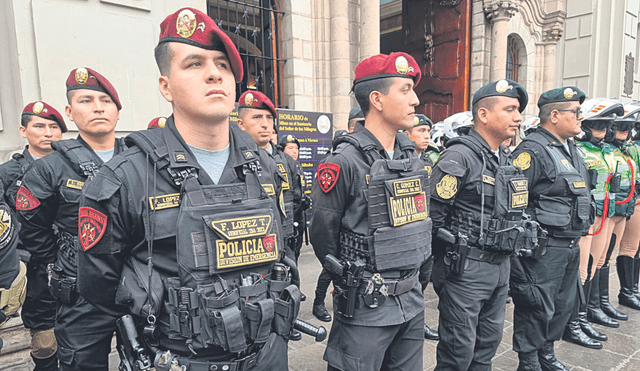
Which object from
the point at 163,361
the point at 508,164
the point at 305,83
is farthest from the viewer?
the point at 305,83

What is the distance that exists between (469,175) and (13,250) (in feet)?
9.30

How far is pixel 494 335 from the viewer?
8.89ft

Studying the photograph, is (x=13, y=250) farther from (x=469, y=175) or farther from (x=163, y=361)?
(x=469, y=175)

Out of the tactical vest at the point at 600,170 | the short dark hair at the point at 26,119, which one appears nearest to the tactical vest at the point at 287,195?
the short dark hair at the point at 26,119

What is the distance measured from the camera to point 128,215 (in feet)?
4.63

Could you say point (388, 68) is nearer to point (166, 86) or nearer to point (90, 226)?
point (166, 86)

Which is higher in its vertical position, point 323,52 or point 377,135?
point 323,52

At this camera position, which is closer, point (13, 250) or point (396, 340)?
point (13, 250)

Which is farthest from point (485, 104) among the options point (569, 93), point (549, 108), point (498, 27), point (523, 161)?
point (498, 27)

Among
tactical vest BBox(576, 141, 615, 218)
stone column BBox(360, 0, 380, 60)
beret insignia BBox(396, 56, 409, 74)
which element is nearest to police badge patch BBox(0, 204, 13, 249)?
beret insignia BBox(396, 56, 409, 74)

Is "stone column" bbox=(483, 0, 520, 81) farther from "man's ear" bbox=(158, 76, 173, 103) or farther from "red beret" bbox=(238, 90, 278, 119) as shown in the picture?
"man's ear" bbox=(158, 76, 173, 103)

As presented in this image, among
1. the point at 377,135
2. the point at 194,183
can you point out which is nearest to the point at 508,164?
the point at 377,135

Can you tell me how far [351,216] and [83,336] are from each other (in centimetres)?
170

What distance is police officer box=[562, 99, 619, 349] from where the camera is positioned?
4.03 m
